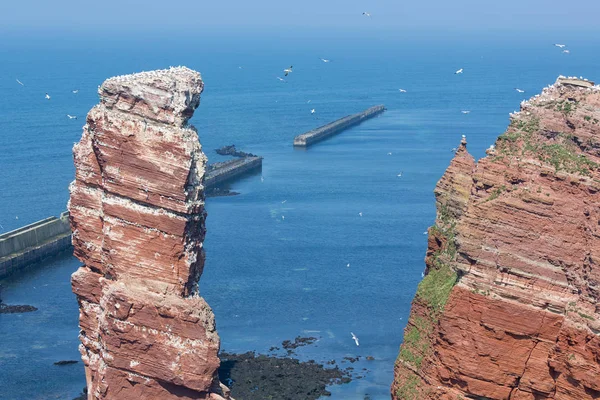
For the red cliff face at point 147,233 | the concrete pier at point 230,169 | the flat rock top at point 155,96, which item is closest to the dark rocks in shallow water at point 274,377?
the red cliff face at point 147,233

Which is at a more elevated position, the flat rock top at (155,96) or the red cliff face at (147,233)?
the flat rock top at (155,96)

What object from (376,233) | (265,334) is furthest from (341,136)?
(265,334)

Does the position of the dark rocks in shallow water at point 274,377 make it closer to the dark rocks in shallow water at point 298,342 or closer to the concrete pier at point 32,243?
the dark rocks in shallow water at point 298,342

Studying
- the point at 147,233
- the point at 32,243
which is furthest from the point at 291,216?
the point at 147,233

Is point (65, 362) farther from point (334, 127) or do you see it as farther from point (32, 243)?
point (334, 127)

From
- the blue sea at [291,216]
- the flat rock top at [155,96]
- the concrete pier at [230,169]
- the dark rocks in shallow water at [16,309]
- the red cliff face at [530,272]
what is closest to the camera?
the red cliff face at [530,272]

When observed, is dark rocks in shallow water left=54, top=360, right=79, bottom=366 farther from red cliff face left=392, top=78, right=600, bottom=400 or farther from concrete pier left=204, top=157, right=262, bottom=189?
concrete pier left=204, top=157, right=262, bottom=189
